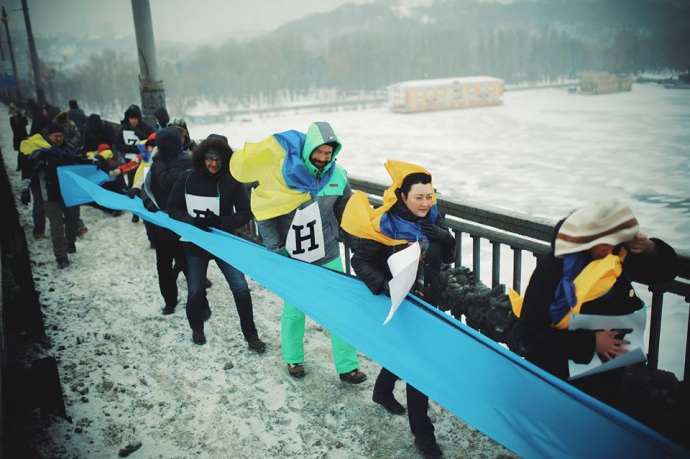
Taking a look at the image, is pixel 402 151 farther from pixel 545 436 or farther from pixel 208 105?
pixel 208 105

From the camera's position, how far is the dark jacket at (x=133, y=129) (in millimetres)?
7707

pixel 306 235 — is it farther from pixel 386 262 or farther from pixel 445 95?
pixel 445 95

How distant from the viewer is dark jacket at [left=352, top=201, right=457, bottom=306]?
291 centimetres

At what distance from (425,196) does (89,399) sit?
9.77 ft

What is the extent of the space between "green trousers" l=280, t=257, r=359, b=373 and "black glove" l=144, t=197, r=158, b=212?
6.00 ft

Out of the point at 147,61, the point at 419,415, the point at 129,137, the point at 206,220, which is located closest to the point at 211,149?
the point at 206,220

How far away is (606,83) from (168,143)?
72460mm

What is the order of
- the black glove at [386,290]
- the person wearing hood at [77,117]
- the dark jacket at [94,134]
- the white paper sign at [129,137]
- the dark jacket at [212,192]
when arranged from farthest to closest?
the person wearing hood at [77,117], the dark jacket at [94,134], the white paper sign at [129,137], the dark jacket at [212,192], the black glove at [386,290]

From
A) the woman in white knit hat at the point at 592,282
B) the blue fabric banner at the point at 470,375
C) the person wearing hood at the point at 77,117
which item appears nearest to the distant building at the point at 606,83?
the person wearing hood at the point at 77,117

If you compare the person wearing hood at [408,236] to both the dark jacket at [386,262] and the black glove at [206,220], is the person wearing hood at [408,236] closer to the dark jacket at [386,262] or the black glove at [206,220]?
the dark jacket at [386,262]

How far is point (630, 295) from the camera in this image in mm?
2230

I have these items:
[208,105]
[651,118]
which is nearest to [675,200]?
[651,118]

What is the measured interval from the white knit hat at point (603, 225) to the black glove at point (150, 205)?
3.97 metres

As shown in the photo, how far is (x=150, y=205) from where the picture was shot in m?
5.02
